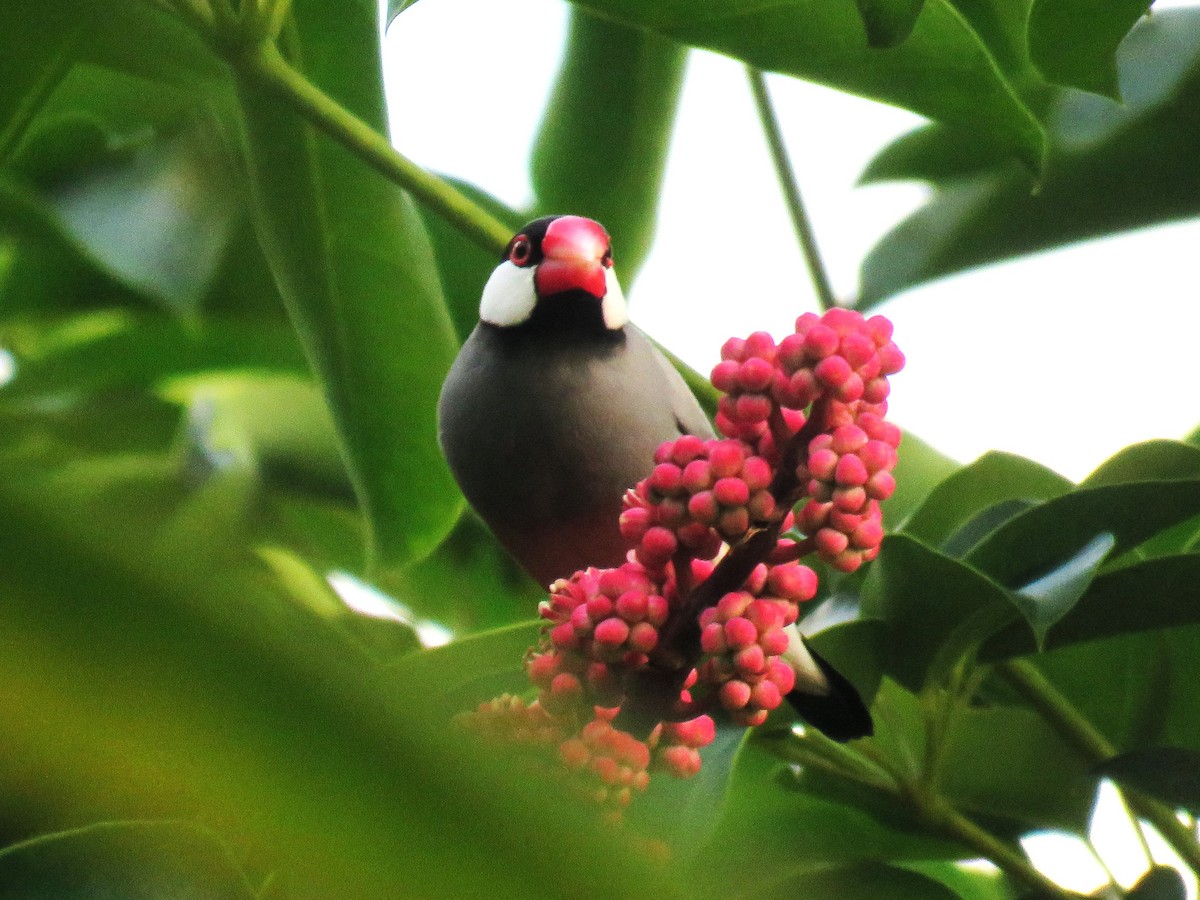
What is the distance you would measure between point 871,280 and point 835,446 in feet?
3.55

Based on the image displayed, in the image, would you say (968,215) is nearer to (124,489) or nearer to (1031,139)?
(1031,139)

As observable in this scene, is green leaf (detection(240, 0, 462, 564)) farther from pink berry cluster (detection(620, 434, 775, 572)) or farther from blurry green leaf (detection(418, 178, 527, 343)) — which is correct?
pink berry cluster (detection(620, 434, 775, 572))

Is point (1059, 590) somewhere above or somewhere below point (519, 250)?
below

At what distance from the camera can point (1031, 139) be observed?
1.23m

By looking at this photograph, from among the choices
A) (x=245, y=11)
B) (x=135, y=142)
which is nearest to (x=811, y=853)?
(x=245, y=11)

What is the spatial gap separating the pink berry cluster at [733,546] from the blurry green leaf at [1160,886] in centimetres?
55

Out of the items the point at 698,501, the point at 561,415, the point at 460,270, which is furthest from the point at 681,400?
the point at 460,270

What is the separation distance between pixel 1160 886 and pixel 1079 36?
71cm

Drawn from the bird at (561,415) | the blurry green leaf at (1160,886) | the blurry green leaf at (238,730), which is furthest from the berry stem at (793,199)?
the blurry green leaf at (238,730)

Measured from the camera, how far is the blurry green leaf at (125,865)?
2.34 ft

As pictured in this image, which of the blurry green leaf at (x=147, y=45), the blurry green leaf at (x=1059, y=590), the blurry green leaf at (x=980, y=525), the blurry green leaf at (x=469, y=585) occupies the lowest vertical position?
the blurry green leaf at (x=1059, y=590)

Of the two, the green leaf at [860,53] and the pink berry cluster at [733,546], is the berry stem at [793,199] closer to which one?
the green leaf at [860,53]

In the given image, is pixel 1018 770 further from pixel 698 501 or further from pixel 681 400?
pixel 698 501

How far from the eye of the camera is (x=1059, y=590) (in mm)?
959
